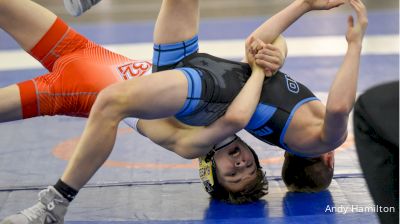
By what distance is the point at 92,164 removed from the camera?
3297mm

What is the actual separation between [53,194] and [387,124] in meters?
1.63

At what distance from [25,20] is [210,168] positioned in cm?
120

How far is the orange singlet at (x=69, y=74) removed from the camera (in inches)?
156

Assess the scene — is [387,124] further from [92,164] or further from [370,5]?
[370,5]

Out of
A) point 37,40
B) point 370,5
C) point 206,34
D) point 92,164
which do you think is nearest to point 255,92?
point 92,164

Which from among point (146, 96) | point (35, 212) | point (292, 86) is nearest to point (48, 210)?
point (35, 212)

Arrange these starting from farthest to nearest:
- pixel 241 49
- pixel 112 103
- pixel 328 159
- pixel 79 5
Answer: pixel 241 49, pixel 328 159, pixel 79 5, pixel 112 103

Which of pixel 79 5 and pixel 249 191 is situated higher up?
pixel 79 5

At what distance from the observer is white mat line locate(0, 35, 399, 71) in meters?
6.92

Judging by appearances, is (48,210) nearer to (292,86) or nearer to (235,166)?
(235,166)

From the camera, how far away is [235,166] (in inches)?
150

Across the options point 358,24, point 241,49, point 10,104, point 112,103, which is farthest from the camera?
point 241,49

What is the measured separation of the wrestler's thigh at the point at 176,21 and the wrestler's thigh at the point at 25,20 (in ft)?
2.29

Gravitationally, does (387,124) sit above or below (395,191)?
above
